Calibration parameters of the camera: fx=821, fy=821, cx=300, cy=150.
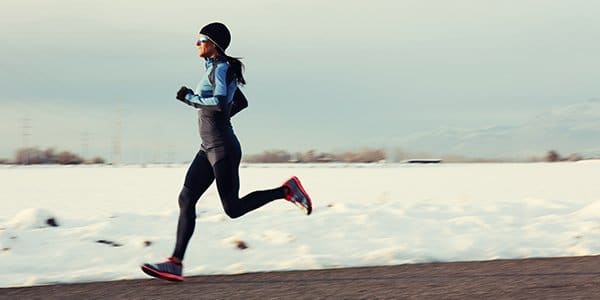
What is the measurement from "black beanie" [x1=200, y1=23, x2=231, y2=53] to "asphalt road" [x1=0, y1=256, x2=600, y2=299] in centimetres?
183

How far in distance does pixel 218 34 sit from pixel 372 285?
225 cm

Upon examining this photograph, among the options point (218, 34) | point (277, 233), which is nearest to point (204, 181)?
point (218, 34)

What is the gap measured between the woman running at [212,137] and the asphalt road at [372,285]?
38cm

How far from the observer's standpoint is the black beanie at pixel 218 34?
→ 6367 mm

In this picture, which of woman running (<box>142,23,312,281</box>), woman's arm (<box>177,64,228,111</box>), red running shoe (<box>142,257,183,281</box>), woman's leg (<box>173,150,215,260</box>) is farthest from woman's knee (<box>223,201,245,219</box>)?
woman's arm (<box>177,64,228,111</box>)

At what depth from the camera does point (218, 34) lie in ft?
20.9

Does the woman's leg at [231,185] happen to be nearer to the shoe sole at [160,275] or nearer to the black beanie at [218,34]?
the shoe sole at [160,275]

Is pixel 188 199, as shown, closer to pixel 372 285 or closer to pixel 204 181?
pixel 204 181

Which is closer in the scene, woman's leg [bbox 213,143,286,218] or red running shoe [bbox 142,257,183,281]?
red running shoe [bbox 142,257,183,281]

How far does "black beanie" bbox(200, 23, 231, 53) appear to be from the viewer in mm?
6367

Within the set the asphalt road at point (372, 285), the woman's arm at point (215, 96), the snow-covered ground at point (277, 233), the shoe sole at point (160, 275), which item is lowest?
the asphalt road at point (372, 285)

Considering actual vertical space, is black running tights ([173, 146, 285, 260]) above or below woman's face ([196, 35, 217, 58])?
below

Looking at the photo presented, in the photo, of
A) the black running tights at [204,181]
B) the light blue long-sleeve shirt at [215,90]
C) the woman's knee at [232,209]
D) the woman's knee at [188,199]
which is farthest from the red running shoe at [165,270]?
the light blue long-sleeve shirt at [215,90]

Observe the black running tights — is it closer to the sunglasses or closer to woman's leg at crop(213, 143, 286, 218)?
woman's leg at crop(213, 143, 286, 218)
